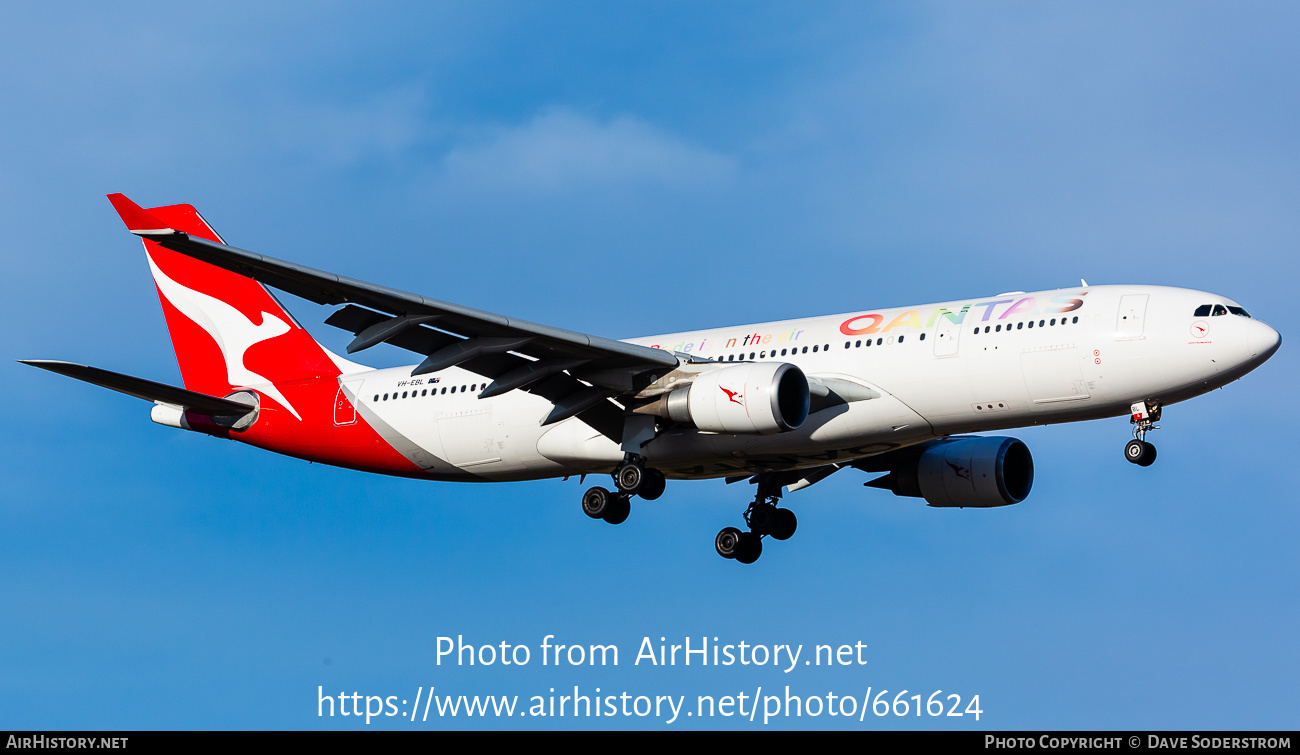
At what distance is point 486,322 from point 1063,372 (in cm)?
1202

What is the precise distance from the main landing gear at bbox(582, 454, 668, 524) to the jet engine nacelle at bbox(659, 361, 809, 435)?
7.20 ft

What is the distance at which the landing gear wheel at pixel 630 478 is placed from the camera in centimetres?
3500

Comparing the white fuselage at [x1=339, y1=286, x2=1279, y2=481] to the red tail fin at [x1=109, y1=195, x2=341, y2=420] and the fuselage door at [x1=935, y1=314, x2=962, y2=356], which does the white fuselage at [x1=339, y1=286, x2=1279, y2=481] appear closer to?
the fuselage door at [x1=935, y1=314, x2=962, y2=356]

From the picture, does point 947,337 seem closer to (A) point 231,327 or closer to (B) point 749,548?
(B) point 749,548

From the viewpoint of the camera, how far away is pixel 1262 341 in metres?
30.8

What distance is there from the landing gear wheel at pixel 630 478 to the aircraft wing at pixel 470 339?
67.7 inches

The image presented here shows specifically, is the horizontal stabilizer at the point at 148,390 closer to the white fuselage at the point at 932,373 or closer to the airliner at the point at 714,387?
the airliner at the point at 714,387

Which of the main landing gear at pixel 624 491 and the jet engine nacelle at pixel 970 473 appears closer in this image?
the main landing gear at pixel 624 491

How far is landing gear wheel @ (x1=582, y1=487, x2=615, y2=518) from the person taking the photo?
117 feet

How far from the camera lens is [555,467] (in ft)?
121

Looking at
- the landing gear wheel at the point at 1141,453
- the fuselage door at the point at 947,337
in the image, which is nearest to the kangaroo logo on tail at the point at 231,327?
the fuselage door at the point at 947,337
